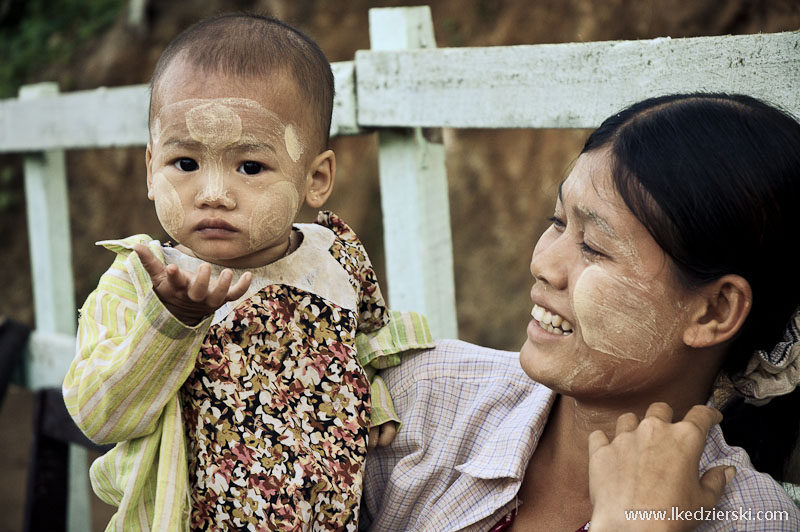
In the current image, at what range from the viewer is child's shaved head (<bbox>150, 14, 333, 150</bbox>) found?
173 cm

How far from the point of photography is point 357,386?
6.05 ft

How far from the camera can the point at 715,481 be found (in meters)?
1.53

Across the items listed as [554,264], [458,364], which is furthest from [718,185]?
[458,364]

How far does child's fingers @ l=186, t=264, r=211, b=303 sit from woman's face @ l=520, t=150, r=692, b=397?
0.63 meters

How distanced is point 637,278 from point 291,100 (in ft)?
2.52

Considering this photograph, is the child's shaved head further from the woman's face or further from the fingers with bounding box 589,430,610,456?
the fingers with bounding box 589,430,610,456

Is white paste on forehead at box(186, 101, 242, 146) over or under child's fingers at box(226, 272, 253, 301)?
over

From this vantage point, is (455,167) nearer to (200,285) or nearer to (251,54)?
(251,54)

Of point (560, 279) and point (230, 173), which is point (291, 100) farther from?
point (560, 279)

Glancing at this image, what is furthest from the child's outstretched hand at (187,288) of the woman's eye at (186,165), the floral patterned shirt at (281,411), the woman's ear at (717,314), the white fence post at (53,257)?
the white fence post at (53,257)

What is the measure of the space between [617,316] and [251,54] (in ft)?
2.86

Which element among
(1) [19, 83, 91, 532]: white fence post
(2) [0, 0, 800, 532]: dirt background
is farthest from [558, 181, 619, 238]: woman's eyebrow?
(2) [0, 0, 800, 532]: dirt background

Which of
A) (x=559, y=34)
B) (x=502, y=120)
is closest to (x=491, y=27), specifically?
(x=559, y=34)

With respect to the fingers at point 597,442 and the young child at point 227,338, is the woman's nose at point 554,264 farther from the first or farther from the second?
the young child at point 227,338
